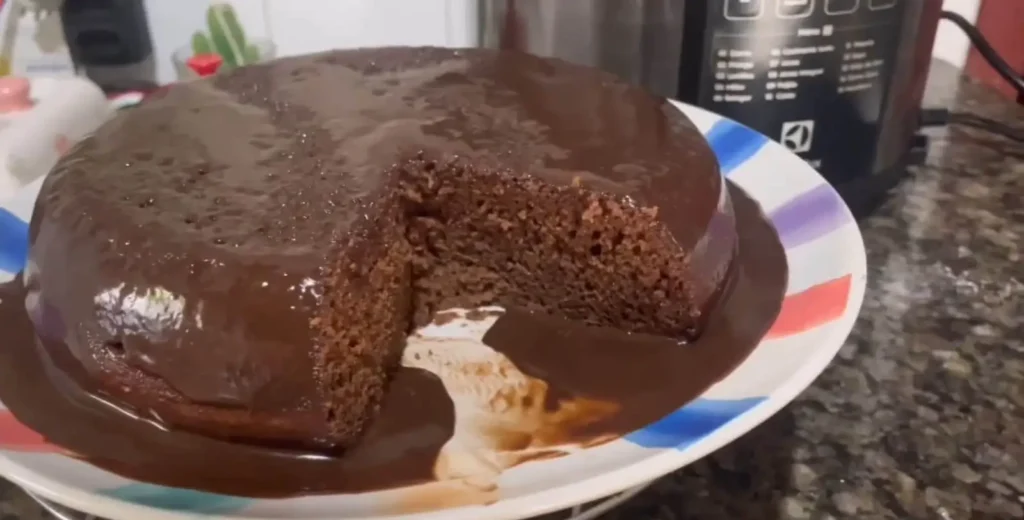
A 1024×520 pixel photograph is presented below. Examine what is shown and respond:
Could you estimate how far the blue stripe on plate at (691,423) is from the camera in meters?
0.75

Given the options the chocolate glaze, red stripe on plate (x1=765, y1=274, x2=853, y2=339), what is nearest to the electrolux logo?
the chocolate glaze

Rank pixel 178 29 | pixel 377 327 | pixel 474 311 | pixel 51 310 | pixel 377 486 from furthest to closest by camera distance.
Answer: pixel 178 29, pixel 474 311, pixel 377 327, pixel 51 310, pixel 377 486

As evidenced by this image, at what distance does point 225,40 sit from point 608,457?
100 cm

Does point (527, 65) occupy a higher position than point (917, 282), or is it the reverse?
point (527, 65)

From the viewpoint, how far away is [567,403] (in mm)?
886

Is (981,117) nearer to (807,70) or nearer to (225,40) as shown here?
(807,70)

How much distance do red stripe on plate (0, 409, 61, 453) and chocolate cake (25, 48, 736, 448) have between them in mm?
78

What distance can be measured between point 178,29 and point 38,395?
2.72ft

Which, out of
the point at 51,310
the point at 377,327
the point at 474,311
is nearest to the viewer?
the point at 51,310

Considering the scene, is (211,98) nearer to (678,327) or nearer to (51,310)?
(51,310)

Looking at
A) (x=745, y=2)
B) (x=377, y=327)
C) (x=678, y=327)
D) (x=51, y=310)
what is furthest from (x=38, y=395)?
(x=745, y=2)

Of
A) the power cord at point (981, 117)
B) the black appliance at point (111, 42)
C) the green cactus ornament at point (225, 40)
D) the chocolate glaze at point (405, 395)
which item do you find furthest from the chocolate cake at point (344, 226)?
the power cord at point (981, 117)

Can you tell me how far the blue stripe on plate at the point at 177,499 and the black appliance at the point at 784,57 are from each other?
2.33ft

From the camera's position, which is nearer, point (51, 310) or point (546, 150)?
point (51, 310)
